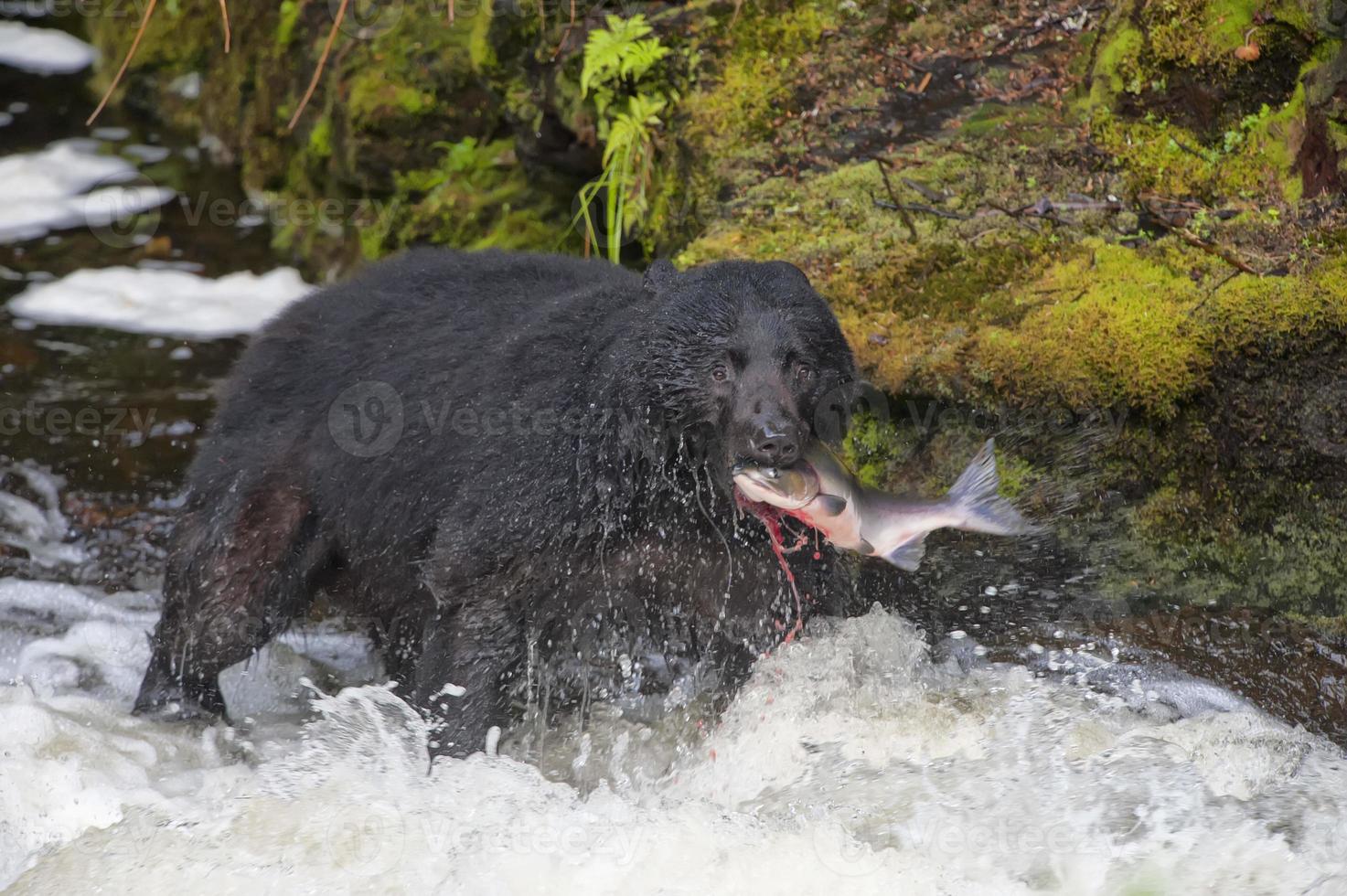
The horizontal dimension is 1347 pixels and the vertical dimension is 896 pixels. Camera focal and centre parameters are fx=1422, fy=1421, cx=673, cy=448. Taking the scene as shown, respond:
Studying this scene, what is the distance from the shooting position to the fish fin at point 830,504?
4703mm

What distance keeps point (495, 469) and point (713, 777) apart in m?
1.47

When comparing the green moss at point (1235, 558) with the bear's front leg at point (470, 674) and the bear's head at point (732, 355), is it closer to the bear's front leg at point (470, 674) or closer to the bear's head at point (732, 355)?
the bear's head at point (732, 355)

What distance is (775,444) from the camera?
4668mm

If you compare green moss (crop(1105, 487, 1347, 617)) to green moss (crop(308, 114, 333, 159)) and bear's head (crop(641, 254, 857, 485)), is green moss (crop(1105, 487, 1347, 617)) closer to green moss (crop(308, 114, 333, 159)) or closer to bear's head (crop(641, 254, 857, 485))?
bear's head (crop(641, 254, 857, 485))

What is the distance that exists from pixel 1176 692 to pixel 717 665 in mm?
1770

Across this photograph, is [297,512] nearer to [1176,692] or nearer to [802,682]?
[802,682]

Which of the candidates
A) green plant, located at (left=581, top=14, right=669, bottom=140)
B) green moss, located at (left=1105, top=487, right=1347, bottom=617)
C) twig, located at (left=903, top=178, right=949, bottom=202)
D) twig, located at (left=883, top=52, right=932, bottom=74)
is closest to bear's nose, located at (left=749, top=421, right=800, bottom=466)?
green moss, located at (left=1105, top=487, right=1347, bottom=617)

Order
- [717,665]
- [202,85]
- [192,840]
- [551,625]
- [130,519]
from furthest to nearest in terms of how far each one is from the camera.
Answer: [202,85] < [130,519] < [717,665] < [551,625] < [192,840]

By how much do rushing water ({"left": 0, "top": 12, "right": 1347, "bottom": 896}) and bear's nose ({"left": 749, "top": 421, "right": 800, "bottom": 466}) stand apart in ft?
3.51

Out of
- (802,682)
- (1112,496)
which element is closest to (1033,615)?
(1112,496)

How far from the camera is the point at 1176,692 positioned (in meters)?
5.43

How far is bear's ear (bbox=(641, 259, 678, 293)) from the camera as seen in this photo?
5.20m

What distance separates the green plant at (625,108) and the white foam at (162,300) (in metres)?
2.85

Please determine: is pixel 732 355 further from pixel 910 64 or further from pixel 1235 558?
pixel 910 64
